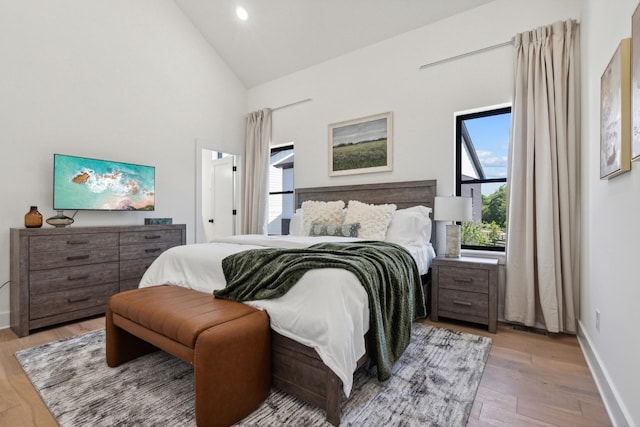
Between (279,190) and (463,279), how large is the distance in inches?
123

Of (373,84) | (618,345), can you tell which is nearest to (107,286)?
(373,84)

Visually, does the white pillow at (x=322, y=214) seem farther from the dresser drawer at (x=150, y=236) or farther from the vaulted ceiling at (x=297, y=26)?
the vaulted ceiling at (x=297, y=26)

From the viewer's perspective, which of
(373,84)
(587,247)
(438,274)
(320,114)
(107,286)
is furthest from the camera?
(320,114)

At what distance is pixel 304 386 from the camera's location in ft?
5.24

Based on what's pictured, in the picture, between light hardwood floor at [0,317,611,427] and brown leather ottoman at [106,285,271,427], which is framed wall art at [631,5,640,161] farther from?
brown leather ottoman at [106,285,271,427]

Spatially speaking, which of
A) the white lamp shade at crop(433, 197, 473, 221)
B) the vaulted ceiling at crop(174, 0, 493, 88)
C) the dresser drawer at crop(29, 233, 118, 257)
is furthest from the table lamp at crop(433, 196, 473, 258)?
the dresser drawer at crop(29, 233, 118, 257)

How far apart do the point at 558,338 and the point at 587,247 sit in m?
0.81

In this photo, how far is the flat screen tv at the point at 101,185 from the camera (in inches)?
118

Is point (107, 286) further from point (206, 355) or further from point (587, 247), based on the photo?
point (587, 247)

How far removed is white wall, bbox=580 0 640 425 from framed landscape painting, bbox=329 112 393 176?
181 centimetres

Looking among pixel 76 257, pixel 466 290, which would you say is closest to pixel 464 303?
pixel 466 290

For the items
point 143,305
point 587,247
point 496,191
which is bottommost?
point 143,305

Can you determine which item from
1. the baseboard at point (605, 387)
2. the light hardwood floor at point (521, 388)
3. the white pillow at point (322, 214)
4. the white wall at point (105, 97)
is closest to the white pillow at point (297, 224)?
the white pillow at point (322, 214)

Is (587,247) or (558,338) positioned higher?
(587,247)
